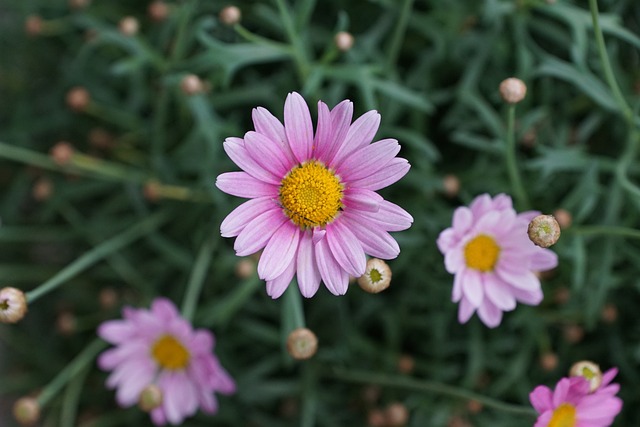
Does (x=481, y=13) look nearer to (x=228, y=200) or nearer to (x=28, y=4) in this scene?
(x=228, y=200)

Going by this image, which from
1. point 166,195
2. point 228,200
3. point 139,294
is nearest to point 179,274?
point 139,294

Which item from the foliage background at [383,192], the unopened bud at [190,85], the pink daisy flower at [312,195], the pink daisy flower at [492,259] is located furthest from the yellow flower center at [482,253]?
the unopened bud at [190,85]

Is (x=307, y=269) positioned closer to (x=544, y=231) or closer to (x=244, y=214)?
(x=244, y=214)

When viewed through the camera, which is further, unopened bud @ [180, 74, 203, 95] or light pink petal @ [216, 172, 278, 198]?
unopened bud @ [180, 74, 203, 95]

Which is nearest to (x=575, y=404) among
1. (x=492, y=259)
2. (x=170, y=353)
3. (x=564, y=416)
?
(x=564, y=416)

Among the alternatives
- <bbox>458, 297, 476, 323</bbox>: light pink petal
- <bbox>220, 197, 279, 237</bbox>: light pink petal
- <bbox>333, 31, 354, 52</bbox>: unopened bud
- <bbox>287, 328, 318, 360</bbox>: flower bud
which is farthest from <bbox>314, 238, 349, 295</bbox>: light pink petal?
<bbox>333, 31, 354, 52</bbox>: unopened bud

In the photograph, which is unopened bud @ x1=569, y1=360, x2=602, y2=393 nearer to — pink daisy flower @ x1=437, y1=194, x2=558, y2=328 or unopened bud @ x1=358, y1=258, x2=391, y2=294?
pink daisy flower @ x1=437, y1=194, x2=558, y2=328
